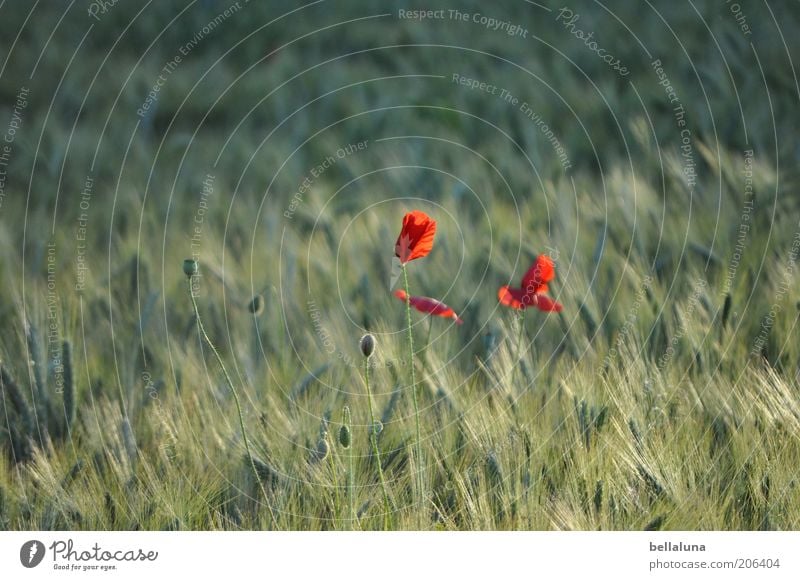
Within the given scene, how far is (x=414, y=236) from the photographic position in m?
1.32

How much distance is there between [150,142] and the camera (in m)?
2.03

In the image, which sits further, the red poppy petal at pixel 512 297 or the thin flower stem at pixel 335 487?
the red poppy petal at pixel 512 297

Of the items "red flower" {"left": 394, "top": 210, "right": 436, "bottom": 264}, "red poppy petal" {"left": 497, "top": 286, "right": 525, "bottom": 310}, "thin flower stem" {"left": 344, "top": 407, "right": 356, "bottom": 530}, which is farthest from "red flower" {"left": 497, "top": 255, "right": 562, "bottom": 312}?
"thin flower stem" {"left": 344, "top": 407, "right": 356, "bottom": 530}

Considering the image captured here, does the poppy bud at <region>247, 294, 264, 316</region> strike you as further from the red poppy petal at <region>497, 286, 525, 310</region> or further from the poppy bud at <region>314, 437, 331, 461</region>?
the red poppy petal at <region>497, 286, 525, 310</region>

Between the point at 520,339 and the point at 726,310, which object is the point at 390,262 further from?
the point at 726,310

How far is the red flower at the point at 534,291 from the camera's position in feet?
4.57

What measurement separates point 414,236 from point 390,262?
1.01 feet

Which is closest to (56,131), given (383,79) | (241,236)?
(241,236)

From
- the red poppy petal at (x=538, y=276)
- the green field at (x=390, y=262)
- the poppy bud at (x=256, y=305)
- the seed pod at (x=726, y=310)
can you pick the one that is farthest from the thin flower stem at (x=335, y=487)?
the seed pod at (x=726, y=310)

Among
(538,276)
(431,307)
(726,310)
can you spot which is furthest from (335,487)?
(726,310)

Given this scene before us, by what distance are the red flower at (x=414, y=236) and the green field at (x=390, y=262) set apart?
0.48 feet

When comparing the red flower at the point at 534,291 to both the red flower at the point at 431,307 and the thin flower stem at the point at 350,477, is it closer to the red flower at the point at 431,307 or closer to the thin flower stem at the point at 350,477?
the red flower at the point at 431,307

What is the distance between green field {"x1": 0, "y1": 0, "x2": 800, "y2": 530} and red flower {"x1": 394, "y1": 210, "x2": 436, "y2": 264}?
0.48 feet

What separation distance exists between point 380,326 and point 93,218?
54cm
